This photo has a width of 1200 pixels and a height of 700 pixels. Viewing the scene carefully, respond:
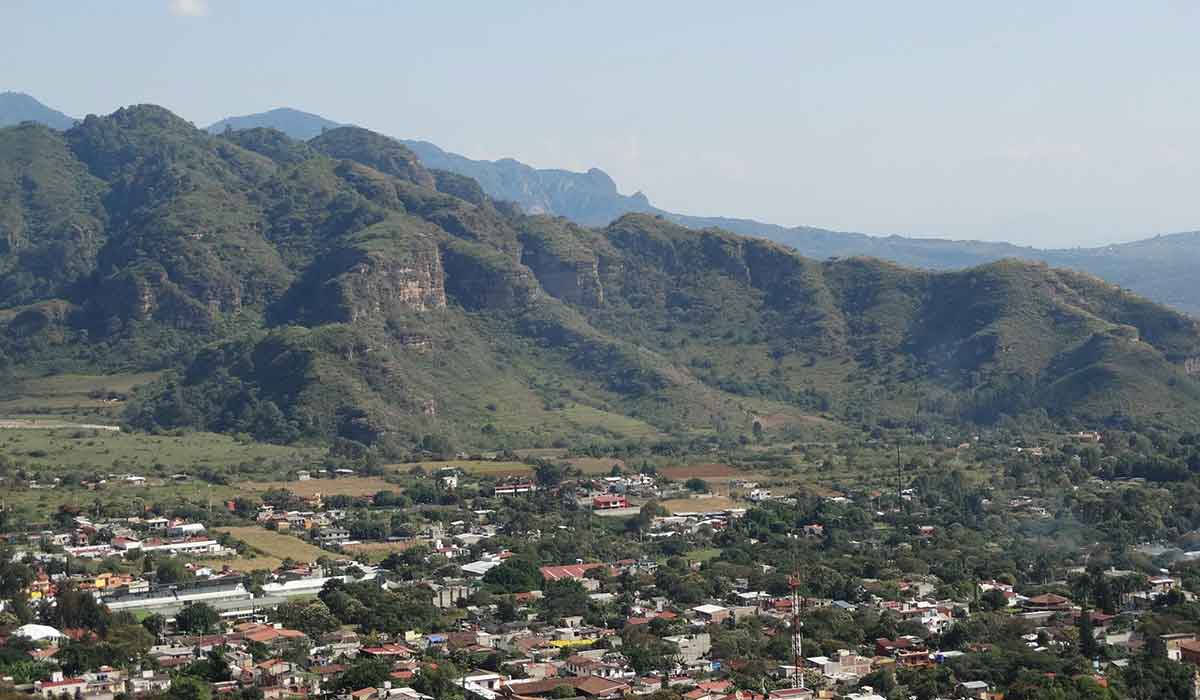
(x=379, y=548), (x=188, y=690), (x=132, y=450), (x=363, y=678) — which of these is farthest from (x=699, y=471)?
(x=188, y=690)

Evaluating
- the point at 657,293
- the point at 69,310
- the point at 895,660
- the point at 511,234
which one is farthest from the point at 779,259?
the point at 895,660

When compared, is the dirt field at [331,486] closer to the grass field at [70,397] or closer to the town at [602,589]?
the town at [602,589]

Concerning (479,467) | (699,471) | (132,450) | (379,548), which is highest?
(132,450)

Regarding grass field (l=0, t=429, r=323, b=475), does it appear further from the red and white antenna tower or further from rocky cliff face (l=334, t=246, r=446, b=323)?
the red and white antenna tower

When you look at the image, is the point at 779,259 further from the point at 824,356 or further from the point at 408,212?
the point at 408,212

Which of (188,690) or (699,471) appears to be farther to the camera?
(699,471)

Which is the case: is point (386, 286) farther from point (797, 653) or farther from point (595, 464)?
point (797, 653)
